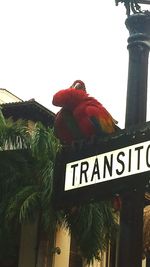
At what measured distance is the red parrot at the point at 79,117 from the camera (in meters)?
3.57

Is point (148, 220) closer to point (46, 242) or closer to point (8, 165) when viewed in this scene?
point (46, 242)

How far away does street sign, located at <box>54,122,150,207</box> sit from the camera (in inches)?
115

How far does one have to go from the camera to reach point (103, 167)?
3.05 metres

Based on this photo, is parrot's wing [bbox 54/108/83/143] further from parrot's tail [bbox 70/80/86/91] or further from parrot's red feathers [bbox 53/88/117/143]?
parrot's tail [bbox 70/80/86/91]

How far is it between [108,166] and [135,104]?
1.23ft

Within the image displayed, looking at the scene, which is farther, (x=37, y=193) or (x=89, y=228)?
(x=37, y=193)

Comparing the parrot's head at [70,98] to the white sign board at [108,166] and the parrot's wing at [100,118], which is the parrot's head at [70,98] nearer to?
the parrot's wing at [100,118]

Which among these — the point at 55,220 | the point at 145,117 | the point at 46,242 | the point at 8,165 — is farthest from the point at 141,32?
the point at 46,242

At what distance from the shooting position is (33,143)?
12461 mm

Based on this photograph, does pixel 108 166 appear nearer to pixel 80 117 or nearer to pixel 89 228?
pixel 80 117

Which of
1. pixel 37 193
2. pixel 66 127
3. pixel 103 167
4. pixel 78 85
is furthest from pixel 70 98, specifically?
pixel 37 193

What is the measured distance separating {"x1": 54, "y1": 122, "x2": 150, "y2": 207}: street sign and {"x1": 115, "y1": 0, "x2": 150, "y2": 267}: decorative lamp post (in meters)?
0.07

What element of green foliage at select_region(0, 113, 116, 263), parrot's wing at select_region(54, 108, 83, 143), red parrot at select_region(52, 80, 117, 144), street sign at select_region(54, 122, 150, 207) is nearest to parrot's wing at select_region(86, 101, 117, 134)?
red parrot at select_region(52, 80, 117, 144)

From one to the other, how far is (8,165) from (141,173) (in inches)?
407
